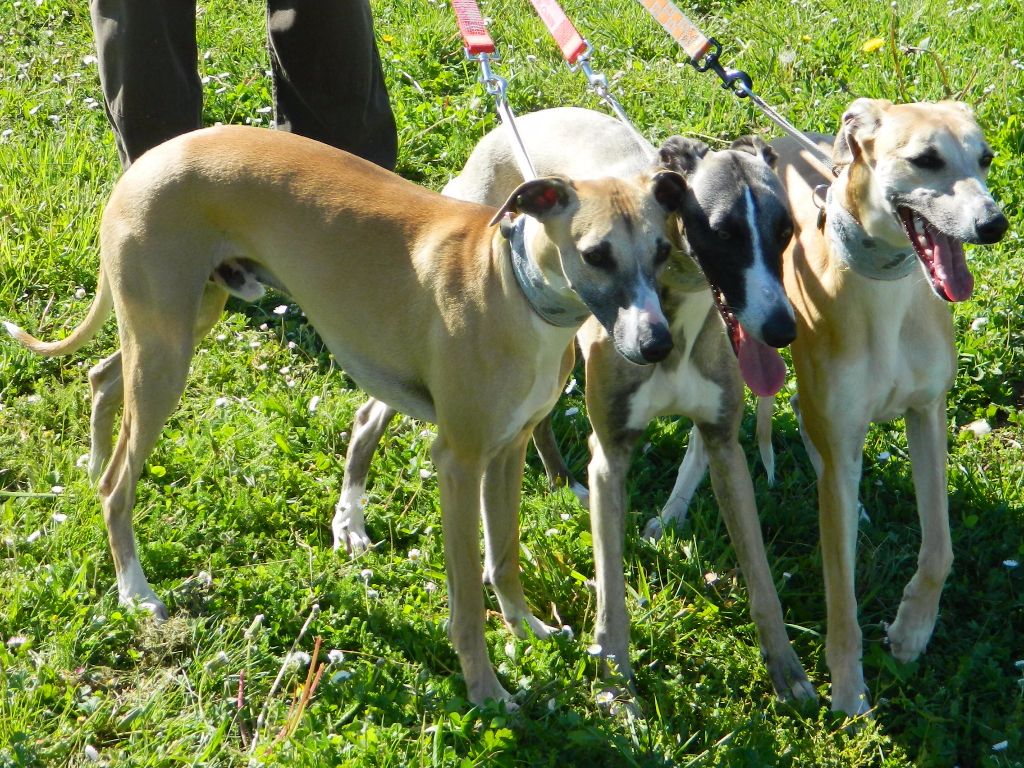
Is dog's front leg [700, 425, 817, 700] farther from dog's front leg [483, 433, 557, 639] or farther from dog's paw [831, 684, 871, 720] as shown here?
dog's front leg [483, 433, 557, 639]

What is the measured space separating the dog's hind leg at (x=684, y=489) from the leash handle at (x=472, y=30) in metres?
1.52

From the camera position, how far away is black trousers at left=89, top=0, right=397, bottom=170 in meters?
5.00

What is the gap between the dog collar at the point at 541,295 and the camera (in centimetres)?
336

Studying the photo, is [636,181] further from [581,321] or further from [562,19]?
[562,19]

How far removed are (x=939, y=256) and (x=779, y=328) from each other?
53cm

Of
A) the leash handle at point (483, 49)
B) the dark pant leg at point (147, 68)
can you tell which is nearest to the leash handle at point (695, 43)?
the leash handle at point (483, 49)

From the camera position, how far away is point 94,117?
6680mm

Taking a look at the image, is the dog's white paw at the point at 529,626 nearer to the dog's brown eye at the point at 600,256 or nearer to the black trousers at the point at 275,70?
the dog's brown eye at the point at 600,256

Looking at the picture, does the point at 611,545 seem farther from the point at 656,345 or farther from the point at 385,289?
the point at 385,289

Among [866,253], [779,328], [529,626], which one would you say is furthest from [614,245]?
[529,626]

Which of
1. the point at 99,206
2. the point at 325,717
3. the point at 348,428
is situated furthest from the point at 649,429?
the point at 99,206

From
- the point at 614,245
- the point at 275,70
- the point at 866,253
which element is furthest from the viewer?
the point at 275,70

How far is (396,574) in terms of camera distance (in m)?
4.27

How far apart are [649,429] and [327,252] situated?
5.49 ft
